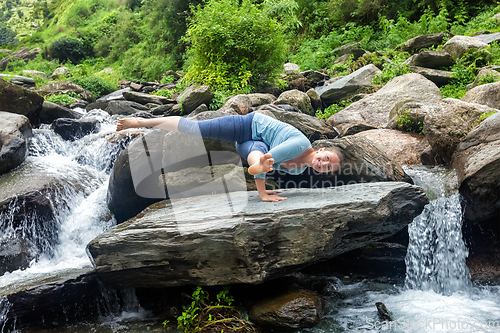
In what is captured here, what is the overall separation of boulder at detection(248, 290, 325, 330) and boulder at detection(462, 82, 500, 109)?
18.1ft

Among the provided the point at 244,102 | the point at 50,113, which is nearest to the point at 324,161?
the point at 244,102

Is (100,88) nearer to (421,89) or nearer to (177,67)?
(177,67)

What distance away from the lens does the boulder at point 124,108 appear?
10.3 metres

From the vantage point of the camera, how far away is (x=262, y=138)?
392cm

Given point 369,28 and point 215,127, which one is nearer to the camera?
point 215,127

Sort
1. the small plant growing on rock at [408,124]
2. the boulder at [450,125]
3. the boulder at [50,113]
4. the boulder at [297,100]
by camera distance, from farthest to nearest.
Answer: the boulder at [50,113]
the boulder at [297,100]
the small plant growing on rock at [408,124]
the boulder at [450,125]

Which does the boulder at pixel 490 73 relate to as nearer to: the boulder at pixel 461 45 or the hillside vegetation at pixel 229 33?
the hillside vegetation at pixel 229 33

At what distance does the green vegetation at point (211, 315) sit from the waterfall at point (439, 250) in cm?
219

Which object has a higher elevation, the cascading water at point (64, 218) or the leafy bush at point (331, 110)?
the leafy bush at point (331, 110)

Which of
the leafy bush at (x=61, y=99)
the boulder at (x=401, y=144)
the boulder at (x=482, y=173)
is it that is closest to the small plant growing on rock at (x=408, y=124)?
the boulder at (x=401, y=144)

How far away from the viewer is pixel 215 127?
3.91 m

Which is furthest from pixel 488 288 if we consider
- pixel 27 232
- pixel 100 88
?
pixel 100 88

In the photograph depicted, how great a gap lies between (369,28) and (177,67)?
36.0ft

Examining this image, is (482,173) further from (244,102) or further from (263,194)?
(244,102)
